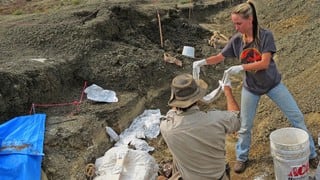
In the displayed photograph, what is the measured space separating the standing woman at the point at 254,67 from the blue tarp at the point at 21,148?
1.93 meters

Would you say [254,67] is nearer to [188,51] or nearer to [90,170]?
[90,170]

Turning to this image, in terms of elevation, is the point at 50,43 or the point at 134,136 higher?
the point at 50,43

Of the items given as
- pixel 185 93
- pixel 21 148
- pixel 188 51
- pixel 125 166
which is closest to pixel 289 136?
pixel 185 93

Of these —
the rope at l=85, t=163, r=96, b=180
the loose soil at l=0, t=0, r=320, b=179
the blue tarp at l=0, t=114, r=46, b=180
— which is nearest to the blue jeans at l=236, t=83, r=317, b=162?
the loose soil at l=0, t=0, r=320, b=179

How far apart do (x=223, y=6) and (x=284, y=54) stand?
4.43m

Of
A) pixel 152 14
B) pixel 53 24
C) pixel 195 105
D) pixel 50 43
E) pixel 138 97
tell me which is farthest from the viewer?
pixel 152 14

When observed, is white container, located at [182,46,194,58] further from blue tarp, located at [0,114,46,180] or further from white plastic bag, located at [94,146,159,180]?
blue tarp, located at [0,114,46,180]

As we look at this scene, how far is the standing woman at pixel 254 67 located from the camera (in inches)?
160

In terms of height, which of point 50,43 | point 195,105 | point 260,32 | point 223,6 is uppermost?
point 260,32

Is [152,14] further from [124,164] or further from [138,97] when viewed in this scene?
[124,164]

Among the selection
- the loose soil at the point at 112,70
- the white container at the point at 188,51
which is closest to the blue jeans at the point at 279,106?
the loose soil at the point at 112,70

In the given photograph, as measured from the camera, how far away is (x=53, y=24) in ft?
25.2

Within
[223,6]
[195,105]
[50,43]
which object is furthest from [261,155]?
[223,6]

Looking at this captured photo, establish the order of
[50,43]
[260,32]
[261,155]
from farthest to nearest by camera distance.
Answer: [50,43]
[261,155]
[260,32]
